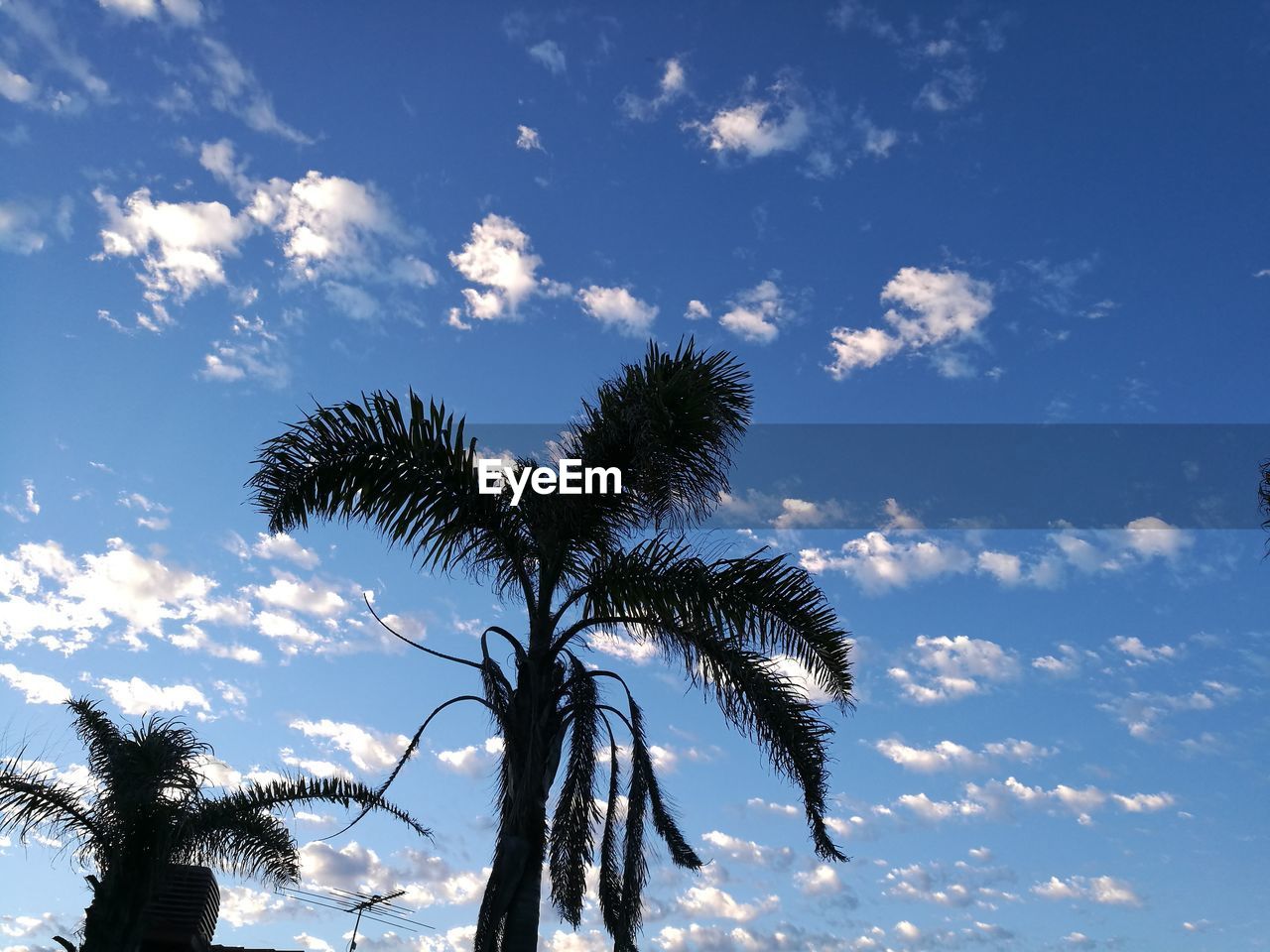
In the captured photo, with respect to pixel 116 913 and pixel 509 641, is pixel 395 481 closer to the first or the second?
pixel 509 641

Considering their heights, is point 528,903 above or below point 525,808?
below

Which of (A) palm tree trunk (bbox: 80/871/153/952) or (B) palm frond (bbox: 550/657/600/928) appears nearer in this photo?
(B) palm frond (bbox: 550/657/600/928)

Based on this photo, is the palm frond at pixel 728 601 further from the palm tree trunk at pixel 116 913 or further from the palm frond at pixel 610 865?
the palm tree trunk at pixel 116 913

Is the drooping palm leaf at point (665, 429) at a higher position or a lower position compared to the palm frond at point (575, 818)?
higher

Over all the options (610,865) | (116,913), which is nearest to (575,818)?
(610,865)

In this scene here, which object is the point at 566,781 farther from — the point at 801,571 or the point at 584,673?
the point at 801,571

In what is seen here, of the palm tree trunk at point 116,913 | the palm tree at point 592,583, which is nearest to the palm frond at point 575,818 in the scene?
the palm tree at point 592,583

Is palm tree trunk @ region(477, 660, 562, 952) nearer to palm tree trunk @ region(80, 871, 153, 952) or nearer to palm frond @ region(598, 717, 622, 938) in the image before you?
palm frond @ region(598, 717, 622, 938)

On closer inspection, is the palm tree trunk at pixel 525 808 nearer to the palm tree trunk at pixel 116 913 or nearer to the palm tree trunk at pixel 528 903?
the palm tree trunk at pixel 528 903

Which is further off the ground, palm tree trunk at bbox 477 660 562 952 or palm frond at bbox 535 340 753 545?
palm frond at bbox 535 340 753 545

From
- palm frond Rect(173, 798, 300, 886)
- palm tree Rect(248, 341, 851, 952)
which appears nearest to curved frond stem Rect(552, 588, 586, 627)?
palm tree Rect(248, 341, 851, 952)

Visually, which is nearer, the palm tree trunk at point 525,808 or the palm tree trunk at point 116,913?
the palm tree trunk at point 525,808

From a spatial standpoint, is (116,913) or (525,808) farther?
(116,913)

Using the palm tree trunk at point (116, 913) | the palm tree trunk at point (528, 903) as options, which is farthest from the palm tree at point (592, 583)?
the palm tree trunk at point (116, 913)
